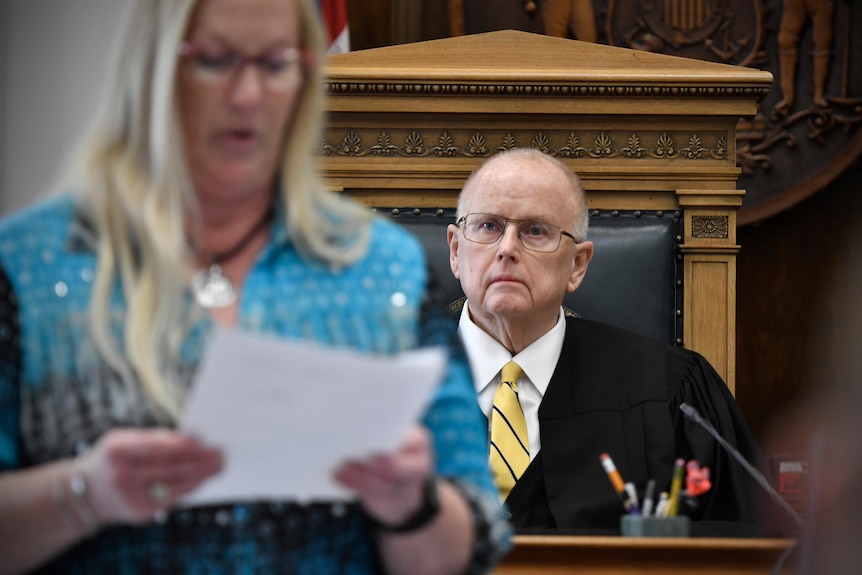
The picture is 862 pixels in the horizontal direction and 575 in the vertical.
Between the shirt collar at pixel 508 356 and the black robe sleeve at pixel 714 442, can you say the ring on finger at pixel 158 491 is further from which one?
the shirt collar at pixel 508 356

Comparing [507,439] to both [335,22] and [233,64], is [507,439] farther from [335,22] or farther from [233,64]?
[335,22]

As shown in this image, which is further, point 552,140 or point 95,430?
point 552,140

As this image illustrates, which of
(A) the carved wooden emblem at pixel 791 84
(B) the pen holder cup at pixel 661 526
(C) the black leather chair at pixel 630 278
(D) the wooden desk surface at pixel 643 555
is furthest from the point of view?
(A) the carved wooden emblem at pixel 791 84

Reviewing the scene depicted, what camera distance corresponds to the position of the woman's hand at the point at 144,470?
1119 mm

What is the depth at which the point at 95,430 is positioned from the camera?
1.24 metres

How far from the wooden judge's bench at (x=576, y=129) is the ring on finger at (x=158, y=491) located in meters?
2.56

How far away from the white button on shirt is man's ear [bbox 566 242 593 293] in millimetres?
186

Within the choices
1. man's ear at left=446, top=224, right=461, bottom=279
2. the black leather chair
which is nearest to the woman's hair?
man's ear at left=446, top=224, right=461, bottom=279

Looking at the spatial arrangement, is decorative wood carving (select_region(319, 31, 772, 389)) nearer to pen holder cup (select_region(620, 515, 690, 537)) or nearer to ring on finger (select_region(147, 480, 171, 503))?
pen holder cup (select_region(620, 515, 690, 537))

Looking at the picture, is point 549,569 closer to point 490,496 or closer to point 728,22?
point 490,496

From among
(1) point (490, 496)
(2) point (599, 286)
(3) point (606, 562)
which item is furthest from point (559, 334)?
(1) point (490, 496)

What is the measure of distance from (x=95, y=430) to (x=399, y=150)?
2.63 metres

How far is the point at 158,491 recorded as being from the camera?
3.77 feet

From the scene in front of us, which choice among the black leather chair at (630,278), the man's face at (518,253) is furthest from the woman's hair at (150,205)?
the black leather chair at (630,278)
